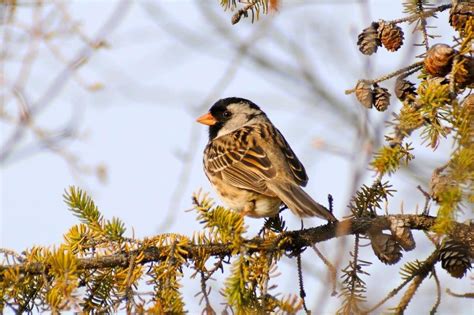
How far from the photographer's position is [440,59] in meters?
2.26

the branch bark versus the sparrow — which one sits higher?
the sparrow

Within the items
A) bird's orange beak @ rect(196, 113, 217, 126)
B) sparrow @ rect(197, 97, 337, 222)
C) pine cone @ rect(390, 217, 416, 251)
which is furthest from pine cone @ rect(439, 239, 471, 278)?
bird's orange beak @ rect(196, 113, 217, 126)

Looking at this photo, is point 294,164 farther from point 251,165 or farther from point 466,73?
point 466,73

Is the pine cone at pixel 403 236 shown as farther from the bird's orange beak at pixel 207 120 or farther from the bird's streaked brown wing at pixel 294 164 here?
the bird's orange beak at pixel 207 120

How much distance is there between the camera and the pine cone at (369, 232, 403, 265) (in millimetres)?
2693

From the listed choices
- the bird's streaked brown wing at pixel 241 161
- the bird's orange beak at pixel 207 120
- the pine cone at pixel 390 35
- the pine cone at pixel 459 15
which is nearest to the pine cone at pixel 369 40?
the pine cone at pixel 390 35

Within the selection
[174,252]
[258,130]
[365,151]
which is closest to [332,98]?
[258,130]

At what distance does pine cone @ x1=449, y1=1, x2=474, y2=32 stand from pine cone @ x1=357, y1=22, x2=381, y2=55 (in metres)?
0.26

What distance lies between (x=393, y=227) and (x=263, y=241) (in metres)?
0.52

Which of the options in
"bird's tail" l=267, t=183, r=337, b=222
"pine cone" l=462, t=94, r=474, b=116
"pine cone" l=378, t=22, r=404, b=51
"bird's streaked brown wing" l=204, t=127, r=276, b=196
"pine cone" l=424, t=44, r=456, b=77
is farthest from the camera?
"bird's streaked brown wing" l=204, t=127, r=276, b=196

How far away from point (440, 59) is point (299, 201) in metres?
1.21

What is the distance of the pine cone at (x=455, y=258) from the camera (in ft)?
7.94

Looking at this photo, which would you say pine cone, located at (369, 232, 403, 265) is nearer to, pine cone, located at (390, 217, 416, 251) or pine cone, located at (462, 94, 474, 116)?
pine cone, located at (390, 217, 416, 251)

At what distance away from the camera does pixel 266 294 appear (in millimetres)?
2281
